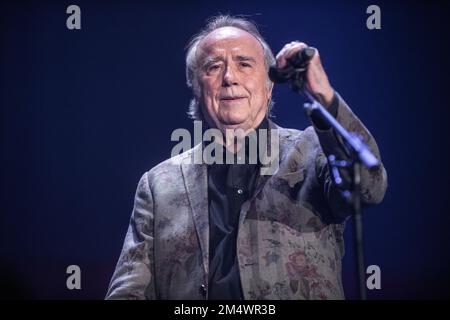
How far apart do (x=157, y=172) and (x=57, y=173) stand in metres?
0.60

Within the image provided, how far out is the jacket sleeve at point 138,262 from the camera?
2086 mm

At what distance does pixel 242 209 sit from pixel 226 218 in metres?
0.09

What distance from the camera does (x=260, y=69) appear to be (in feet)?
7.63

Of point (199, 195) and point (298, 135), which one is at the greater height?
point (298, 135)

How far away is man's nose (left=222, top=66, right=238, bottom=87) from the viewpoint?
2.25 m

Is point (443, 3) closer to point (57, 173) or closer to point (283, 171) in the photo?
point (283, 171)

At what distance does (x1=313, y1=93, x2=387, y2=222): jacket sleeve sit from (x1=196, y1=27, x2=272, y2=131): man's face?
0.42 metres

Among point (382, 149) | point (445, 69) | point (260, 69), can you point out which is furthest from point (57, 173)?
point (445, 69)

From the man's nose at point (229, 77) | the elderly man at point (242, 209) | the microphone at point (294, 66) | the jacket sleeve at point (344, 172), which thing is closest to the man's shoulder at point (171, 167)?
the elderly man at point (242, 209)

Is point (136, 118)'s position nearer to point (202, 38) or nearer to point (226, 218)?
point (202, 38)

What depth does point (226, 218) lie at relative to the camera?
2100mm

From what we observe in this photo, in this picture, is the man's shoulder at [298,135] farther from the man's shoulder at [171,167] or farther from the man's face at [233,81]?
the man's shoulder at [171,167]

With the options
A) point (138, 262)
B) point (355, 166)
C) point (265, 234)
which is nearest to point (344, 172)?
point (355, 166)

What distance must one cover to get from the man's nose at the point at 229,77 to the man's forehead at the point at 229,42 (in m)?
0.10
